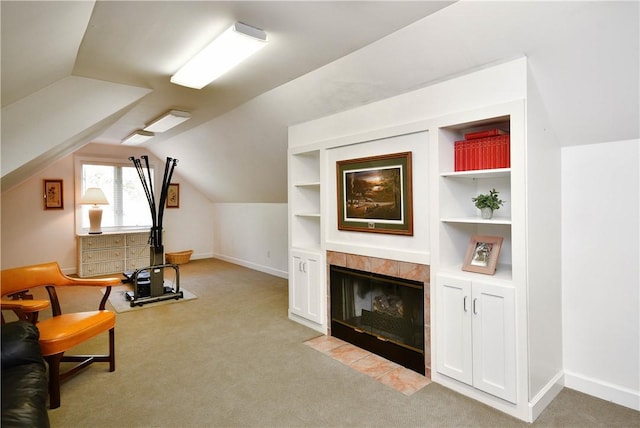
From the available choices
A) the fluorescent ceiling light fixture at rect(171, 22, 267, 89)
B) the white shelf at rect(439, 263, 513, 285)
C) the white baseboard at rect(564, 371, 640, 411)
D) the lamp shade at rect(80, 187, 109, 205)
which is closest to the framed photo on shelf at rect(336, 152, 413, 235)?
the white shelf at rect(439, 263, 513, 285)

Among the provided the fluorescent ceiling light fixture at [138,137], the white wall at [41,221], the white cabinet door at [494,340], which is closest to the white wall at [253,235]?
the white wall at [41,221]

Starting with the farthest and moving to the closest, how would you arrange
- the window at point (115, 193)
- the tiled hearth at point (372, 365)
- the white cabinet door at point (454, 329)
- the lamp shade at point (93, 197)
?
the window at point (115, 193)
the lamp shade at point (93, 197)
the tiled hearth at point (372, 365)
the white cabinet door at point (454, 329)

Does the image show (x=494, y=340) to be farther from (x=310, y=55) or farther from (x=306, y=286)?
(x=310, y=55)

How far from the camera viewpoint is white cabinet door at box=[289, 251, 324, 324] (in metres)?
3.69

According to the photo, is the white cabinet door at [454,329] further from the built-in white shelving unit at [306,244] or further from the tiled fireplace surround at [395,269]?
the built-in white shelving unit at [306,244]

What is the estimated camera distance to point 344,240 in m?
3.45

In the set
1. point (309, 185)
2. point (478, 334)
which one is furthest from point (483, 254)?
point (309, 185)

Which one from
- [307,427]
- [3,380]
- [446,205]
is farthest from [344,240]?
[3,380]

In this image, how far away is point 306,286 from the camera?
3822 mm

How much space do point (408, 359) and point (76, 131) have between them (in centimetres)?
357

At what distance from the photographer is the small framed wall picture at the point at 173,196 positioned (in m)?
7.63

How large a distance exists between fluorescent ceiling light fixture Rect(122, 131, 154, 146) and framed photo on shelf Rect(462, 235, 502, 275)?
4979 mm

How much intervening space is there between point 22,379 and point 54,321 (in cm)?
90

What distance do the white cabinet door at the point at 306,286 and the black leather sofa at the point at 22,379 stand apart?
89.3 inches
